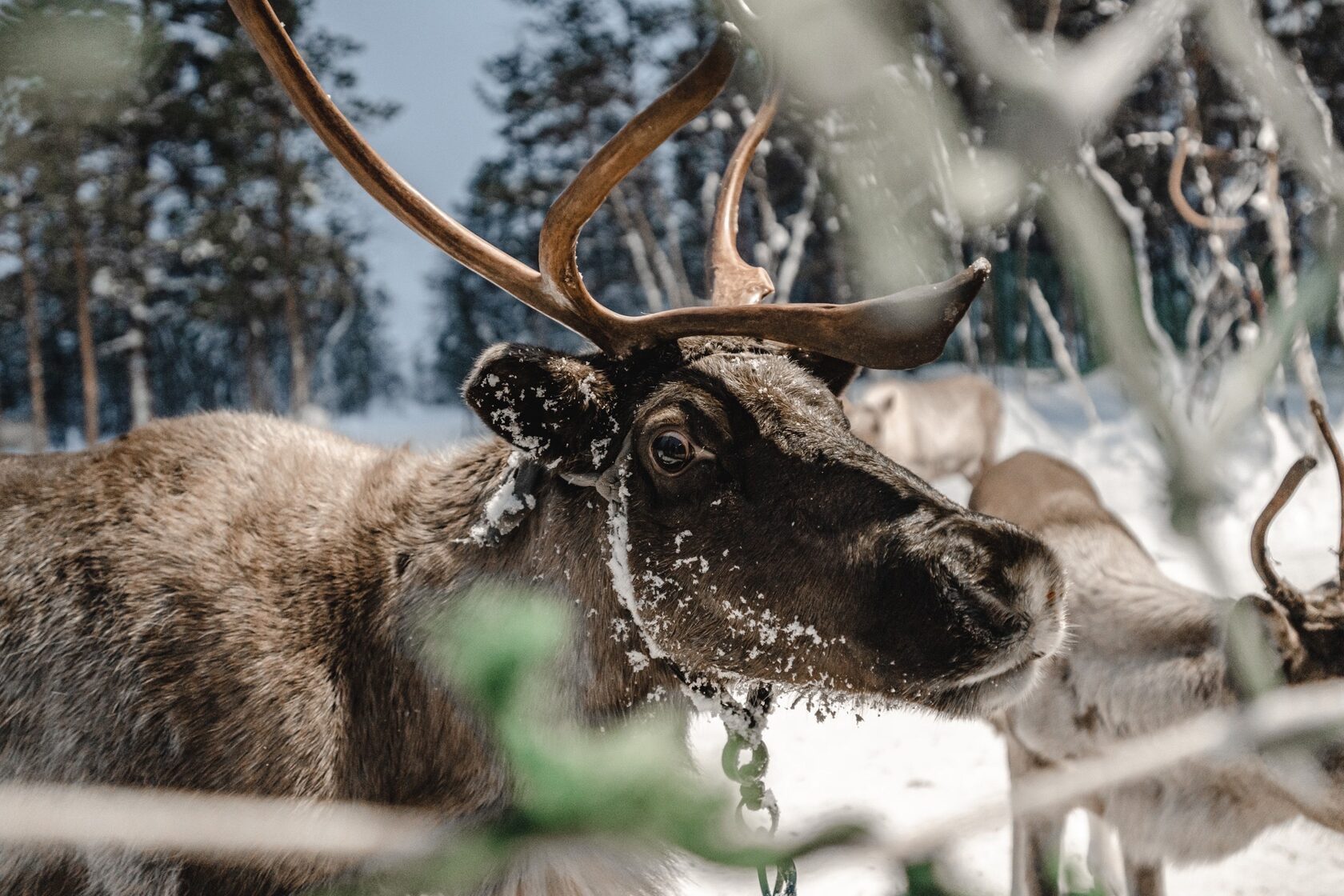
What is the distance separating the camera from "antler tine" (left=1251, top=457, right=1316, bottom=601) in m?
1.46

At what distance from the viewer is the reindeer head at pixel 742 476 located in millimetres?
1509

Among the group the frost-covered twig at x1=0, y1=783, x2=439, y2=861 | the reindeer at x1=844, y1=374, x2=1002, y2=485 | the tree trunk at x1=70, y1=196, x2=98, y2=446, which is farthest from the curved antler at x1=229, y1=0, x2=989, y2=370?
the tree trunk at x1=70, y1=196, x2=98, y2=446

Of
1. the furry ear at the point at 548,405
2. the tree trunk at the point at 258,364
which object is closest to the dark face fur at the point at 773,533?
the furry ear at the point at 548,405

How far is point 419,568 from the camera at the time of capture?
204 cm

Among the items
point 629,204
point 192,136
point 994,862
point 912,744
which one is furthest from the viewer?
point 629,204

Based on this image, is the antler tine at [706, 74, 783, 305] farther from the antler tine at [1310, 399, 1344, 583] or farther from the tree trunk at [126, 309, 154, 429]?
the tree trunk at [126, 309, 154, 429]

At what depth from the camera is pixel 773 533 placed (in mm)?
1757

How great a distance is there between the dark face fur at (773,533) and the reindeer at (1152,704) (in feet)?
3.98

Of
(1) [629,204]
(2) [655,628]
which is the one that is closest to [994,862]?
(2) [655,628]

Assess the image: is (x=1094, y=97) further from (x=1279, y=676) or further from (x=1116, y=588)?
(x=1116, y=588)

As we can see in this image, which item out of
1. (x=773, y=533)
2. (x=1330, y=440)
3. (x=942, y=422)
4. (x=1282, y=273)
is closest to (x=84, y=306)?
(x=942, y=422)

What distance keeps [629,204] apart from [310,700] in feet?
57.6

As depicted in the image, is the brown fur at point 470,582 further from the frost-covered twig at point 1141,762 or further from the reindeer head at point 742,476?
the frost-covered twig at point 1141,762

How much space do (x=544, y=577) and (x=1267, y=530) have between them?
1881 millimetres
